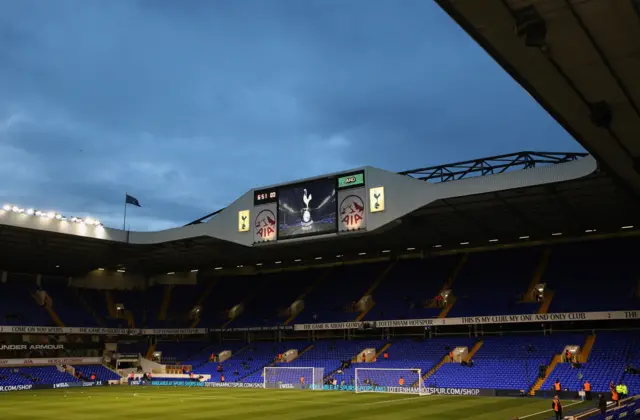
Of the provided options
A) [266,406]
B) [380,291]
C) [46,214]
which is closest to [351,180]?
[266,406]

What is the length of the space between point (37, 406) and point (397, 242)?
1446 inches

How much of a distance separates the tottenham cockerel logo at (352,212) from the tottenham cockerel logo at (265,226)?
6863 millimetres

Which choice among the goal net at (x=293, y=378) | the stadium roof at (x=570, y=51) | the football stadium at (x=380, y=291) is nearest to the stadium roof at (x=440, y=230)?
the football stadium at (x=380, y=291)

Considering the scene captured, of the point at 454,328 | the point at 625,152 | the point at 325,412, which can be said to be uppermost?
the point at 625,152

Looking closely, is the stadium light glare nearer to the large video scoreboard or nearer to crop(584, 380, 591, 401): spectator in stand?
the large video scoreboard

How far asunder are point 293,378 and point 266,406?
57.4ft

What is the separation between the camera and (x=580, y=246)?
58812 millimetres

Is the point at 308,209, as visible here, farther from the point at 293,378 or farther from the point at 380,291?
the point at 380,291

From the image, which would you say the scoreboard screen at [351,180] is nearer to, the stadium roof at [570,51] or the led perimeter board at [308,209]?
the led perimeter board at [308,209]

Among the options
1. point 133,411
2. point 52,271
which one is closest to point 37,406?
point 133,411

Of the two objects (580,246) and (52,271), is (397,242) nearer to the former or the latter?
(580,246)

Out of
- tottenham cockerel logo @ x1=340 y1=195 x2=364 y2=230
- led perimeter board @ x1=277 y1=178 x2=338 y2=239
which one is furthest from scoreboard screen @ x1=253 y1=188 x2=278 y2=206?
tottenham cockerel logo @ x1=340 y1=195 x2=364 y2=230

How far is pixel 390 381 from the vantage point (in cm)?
5038

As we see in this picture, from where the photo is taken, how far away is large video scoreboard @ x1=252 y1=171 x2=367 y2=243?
1863 inches
